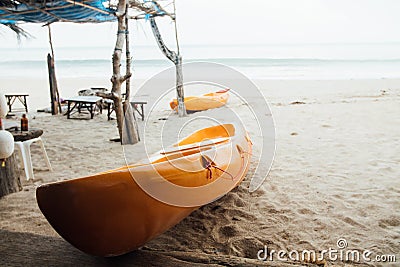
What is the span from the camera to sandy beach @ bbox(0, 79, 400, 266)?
1.21 metres

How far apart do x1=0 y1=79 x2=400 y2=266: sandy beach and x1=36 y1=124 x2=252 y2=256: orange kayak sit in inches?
3.7

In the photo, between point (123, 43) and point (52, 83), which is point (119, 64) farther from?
point (52, 83)

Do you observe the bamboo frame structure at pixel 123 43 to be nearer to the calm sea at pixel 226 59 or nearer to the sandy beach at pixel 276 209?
the sandy beach at pixel 276 209

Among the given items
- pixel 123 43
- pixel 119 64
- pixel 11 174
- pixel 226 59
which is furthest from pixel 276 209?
pixel 226 59

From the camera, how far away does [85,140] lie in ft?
14.6

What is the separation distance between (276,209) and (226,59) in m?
23.5

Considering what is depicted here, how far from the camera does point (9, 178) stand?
2623 millimetres

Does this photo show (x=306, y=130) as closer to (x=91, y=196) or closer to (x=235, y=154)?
(x=235, y=154)

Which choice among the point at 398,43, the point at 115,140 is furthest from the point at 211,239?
the point at 398,43

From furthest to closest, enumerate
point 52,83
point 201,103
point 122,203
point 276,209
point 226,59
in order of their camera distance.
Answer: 1. point 226,59
2. point 201,103
3. point 52,83
4. point 276,209
5. point 122,203

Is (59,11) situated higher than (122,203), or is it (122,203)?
(59,11)

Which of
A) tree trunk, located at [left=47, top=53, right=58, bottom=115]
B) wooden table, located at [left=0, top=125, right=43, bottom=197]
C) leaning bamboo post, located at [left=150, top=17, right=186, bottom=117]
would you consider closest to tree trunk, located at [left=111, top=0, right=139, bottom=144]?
wooden table, located at [left=0, top=125, right=43, bottom=197]

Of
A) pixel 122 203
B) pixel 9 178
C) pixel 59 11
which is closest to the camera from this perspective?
pixel 122 203

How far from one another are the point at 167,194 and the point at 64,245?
50 centimetres
